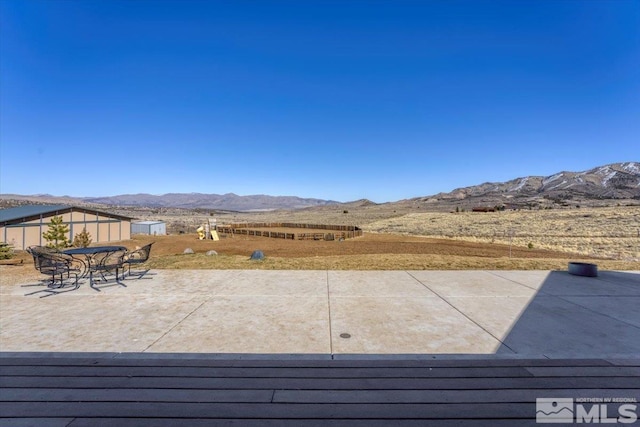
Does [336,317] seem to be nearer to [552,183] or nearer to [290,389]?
[290,389]

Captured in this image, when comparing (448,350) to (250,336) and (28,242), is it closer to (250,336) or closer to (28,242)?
(250,336)

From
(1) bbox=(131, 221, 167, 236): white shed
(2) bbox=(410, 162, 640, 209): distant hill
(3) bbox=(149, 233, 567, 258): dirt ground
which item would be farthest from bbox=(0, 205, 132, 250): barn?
(2) bbox=(410, 162, 640, 209): distant hill

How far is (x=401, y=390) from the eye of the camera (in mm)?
2818

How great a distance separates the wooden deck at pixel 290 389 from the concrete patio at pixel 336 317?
0.96 feet

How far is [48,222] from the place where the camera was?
21250 mm

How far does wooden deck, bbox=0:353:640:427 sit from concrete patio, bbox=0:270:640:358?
0.96 ft

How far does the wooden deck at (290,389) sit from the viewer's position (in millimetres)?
2441

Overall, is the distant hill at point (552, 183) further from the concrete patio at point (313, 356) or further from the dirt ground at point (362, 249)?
the concrete patio at point (313, 356)

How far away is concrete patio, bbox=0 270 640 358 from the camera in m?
3.77

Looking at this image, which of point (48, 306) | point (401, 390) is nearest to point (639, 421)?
point (401, 390)

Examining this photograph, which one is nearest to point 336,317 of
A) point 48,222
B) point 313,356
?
point 313,356

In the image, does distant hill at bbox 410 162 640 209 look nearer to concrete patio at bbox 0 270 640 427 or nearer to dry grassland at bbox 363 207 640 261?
dry grassland at bbox 363 207 640 261

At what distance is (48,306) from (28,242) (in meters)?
20.7

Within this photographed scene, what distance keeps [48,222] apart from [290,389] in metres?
26.2
